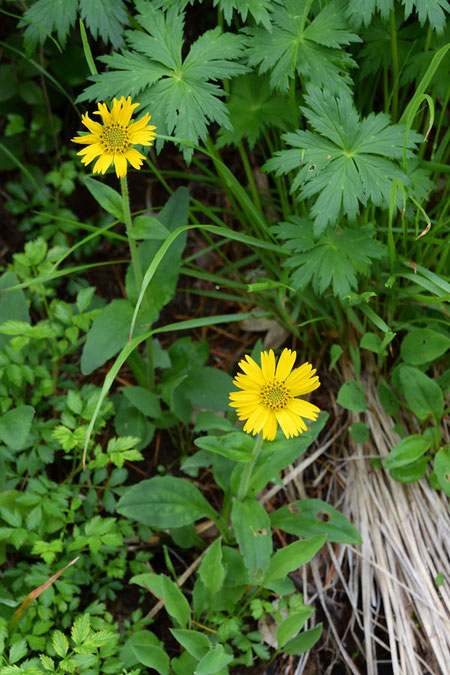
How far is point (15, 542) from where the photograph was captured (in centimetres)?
144

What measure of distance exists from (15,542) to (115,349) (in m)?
0.47

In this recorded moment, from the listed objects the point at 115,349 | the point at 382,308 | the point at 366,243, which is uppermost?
the point at 366,243

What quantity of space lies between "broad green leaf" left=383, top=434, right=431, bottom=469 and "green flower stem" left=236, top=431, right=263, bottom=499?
0.35 meters

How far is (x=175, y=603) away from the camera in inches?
57.7

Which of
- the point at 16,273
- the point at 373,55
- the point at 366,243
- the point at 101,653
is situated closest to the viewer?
the point at 101,653

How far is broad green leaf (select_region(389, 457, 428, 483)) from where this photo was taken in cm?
167

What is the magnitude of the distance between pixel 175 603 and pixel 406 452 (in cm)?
65

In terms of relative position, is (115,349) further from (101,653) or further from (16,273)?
(101,653)

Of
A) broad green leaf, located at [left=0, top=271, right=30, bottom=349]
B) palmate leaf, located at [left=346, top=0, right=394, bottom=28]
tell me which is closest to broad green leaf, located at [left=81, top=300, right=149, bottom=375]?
broad green leaf, located at [left=0, top=271, right=30, bottom=349]

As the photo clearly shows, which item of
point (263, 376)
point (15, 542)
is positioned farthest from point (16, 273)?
point (263, 376)

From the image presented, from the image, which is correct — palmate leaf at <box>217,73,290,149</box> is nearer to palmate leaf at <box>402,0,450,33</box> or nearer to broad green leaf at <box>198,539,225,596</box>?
palmate leaf at <box>402,0,450,33</box>

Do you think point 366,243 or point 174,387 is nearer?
point 366,243

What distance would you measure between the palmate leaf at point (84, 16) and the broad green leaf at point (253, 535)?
3.56 ft

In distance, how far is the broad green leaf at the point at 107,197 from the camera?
144 centimetres
